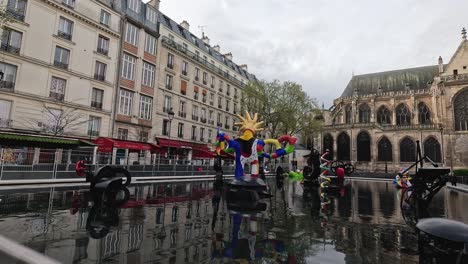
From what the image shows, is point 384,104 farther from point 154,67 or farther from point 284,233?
point 284,233

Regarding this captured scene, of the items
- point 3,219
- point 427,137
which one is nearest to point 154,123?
point 3,219

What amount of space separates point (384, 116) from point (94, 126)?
4999 centimetres

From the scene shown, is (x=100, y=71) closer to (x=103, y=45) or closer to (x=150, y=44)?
(x=103, y=45)

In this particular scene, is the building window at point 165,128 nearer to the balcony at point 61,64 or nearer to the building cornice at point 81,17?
the building cornice at point 81,17

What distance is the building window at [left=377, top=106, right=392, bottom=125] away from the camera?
49625mm

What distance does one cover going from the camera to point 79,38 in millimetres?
22844

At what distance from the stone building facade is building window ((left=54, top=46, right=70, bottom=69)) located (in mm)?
42812

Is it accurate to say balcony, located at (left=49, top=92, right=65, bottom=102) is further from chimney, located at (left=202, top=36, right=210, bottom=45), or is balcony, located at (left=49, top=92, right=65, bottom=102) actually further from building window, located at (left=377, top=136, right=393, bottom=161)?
building window, located at (left=377, top=136, right=393, bottom=161)

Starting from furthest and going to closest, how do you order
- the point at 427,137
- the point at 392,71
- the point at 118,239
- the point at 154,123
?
the point at 392,71 → the point at 427,137 → the point at 154,123 → the point at 118,239

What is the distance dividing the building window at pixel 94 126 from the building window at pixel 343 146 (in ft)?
133

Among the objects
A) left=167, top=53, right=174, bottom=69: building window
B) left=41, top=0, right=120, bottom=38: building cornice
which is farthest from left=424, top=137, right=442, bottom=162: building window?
left=41, top=0, right=120, bottom=38: building cornice

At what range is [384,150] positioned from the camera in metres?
44.4

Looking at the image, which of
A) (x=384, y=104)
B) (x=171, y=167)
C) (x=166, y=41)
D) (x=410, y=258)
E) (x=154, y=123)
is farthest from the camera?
(x=384, y=104)

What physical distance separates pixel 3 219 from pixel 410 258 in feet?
26.8
